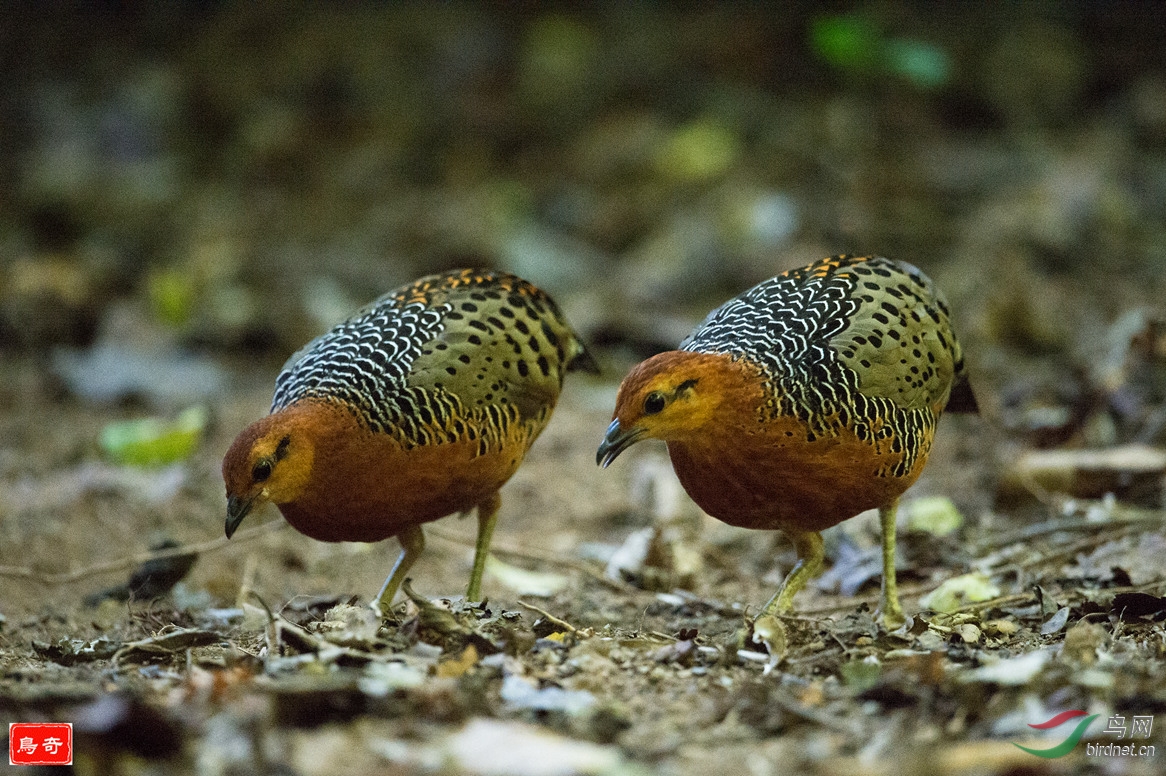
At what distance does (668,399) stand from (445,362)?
1041 millimetres

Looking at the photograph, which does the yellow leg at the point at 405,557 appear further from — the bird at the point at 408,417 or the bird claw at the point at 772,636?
the bird claw at the point at 772,636

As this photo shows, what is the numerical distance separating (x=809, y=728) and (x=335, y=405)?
82.7 inches

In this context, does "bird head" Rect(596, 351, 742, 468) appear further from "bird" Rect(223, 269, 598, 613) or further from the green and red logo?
the green and red logo

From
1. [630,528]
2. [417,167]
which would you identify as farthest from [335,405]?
[417,167]

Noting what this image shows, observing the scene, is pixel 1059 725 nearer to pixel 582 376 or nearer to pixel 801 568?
pixel 801 568

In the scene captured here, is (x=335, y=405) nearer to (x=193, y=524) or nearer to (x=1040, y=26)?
(x=193, y=524)

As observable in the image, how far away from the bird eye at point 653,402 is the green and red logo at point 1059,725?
59.6 inches

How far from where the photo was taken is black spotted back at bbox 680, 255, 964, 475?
4336 mm

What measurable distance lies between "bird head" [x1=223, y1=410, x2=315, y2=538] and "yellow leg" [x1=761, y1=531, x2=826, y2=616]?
1762 millimetres

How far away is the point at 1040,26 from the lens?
1146 cm

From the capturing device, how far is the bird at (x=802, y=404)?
4188 millimetres

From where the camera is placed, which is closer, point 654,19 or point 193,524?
point 193,524

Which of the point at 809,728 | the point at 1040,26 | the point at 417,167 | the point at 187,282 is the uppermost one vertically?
the point at 1040,26

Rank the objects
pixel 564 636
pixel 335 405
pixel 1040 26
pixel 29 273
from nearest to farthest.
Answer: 1. pixel 564 636
2. pixel 335 405
3. pixel 29 273
4. pixel 1040 26
